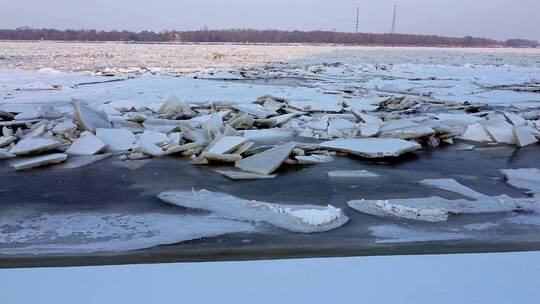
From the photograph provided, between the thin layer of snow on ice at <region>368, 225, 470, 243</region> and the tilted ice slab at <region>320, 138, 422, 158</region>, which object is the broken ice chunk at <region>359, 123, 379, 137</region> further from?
the thin layer of snow on ice at <region>368, 225, 470, 243</region>

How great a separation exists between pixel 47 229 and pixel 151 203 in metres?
0.78

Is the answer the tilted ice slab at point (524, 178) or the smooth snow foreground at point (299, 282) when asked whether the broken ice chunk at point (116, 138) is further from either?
the tilted ice slab at point (524, 178)

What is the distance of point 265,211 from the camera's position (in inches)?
129

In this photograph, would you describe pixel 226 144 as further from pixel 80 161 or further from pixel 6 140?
pixel 6 140

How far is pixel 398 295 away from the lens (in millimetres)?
1937

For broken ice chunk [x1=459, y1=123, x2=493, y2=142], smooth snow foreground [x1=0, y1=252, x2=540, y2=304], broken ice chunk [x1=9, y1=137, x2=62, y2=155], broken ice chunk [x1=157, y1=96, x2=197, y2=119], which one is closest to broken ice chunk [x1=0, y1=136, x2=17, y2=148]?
broken ice chunk [x1=9, y1=137, x2=62, y2=155]

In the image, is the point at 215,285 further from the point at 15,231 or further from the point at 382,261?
the point at 15,231

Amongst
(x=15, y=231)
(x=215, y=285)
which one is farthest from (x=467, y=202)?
(x=15, y=231)

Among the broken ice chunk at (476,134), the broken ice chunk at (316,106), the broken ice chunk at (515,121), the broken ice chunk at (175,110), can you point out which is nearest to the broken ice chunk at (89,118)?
the broken ice chunk at (175,110)

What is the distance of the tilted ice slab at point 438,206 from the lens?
321cm

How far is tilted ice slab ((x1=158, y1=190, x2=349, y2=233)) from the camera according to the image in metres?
3.02

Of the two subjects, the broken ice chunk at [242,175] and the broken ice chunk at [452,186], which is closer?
the broken ice chunk at [452,186]

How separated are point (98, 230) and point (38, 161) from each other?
2.08 metres

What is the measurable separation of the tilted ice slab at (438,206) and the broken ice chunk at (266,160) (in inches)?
44.5
